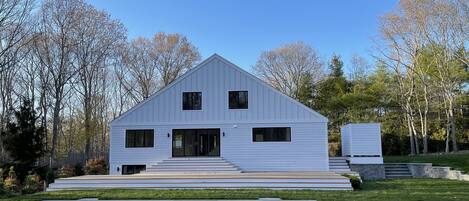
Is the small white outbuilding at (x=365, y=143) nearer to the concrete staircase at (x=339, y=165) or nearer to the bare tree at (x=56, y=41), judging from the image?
the concrete staircase at (x=339, y=165)

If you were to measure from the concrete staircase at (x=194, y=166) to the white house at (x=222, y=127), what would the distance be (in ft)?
1.95

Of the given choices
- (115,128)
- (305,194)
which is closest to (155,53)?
(115,128)

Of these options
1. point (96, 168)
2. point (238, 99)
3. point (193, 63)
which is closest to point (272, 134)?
point (238, 99)

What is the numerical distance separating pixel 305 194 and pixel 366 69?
24893mm

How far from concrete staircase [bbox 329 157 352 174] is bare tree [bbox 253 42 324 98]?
15.2m

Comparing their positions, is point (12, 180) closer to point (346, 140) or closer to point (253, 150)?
point (253, 150)

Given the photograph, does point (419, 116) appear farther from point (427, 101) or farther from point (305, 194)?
point (305, 194)

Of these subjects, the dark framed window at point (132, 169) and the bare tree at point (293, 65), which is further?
the bare tree at point (293, 65)

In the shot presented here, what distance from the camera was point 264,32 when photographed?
28344 millimetres

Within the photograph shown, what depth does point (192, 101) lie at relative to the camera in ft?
62.7

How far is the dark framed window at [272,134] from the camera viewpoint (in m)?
18.3

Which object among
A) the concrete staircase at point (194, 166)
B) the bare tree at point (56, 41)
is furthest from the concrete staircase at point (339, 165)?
the bare tree at point (56, 41)

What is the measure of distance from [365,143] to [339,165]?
1.54 m

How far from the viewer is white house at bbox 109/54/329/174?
59.8 feet
